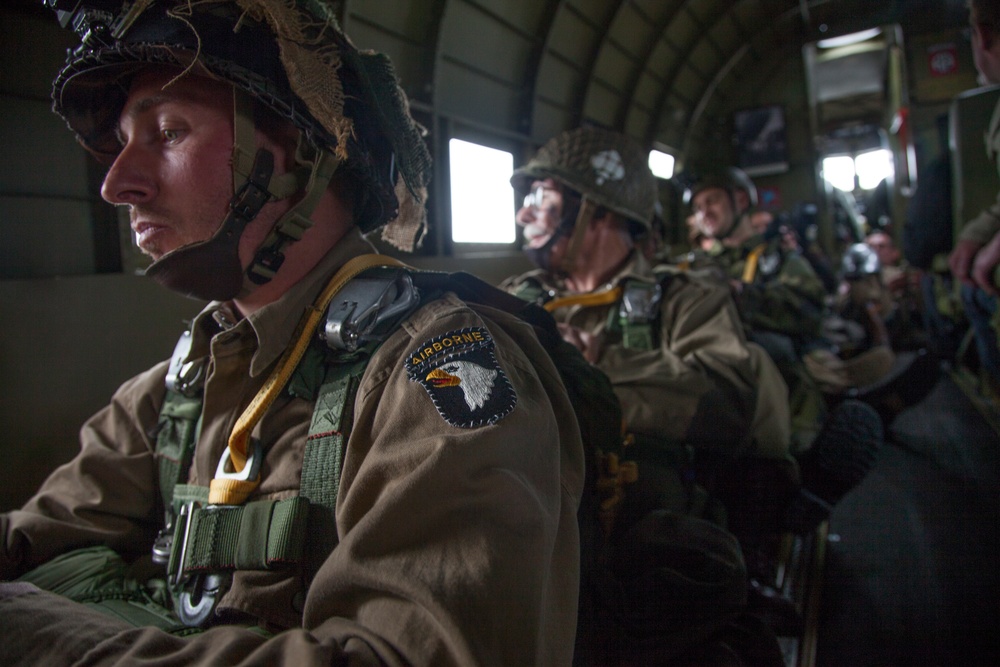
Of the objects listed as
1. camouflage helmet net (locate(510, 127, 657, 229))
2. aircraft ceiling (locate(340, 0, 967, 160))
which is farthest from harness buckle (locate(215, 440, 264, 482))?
aircraft ceiling (locate(340, 0, 967, 160))

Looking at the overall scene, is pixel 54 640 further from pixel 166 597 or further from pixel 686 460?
pixel 686 460

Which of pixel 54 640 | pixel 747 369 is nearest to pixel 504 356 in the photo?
pixel 54 640

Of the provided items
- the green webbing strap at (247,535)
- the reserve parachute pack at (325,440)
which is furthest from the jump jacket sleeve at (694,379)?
the green webbing strap at (247,535)

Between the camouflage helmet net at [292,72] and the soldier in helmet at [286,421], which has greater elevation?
the camouflage helmet net at [292,72]

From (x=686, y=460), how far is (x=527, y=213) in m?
1.43

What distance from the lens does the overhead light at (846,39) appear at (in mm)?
8039

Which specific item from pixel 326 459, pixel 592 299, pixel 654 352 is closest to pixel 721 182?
pixel 592 299

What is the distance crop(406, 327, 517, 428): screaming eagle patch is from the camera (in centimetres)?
91

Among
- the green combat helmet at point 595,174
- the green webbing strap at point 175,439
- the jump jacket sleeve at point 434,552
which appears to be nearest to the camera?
the jump jacket sleeve at point 434,552

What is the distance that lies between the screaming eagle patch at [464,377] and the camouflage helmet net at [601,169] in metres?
1.97

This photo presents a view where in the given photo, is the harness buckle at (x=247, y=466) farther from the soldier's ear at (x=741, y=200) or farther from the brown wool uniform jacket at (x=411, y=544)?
the soldier's ear at (x=741, y=200)

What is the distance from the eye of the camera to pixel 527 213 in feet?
9.55

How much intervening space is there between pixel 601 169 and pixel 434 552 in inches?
96.0

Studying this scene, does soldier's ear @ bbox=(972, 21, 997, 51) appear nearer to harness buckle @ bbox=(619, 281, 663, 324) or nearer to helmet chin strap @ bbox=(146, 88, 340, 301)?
harness buckle @ bbox=(619, 281, 663, 324)
